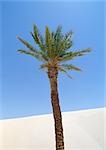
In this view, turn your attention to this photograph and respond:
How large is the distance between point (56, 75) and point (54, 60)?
71 cm

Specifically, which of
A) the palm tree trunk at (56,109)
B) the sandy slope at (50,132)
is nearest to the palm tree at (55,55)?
the palm tree trunk at (56,109)

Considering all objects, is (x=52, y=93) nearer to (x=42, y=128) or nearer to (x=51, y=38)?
(x=51, y=38)

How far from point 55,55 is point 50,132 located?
1342 cm

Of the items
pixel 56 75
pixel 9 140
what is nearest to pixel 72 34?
pixel 56 75

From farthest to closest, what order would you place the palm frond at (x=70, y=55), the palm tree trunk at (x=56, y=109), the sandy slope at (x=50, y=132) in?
the sandy slope at (x=50, y=132) < the palm frond at (x=70, y=55) < the palm tree trunk at (x=56, y=109)

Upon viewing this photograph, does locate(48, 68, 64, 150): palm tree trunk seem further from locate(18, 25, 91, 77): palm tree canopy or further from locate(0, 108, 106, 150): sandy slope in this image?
locate(0, 108, 106, 150): sandy slope

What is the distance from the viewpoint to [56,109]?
17453mm

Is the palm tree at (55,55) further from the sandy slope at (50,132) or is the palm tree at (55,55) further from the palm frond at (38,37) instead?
the sandy slope at (50,132)

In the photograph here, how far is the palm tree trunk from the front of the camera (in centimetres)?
1728

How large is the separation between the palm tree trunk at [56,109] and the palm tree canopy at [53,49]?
15.8 inches

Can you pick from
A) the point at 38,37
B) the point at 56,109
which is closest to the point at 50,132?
the point at 56,109

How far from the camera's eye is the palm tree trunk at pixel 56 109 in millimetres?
17281

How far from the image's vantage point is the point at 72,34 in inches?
736

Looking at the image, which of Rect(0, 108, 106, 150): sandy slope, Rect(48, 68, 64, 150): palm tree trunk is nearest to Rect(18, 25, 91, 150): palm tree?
Rect(48, 68, 64, 150): palm tree trunk
